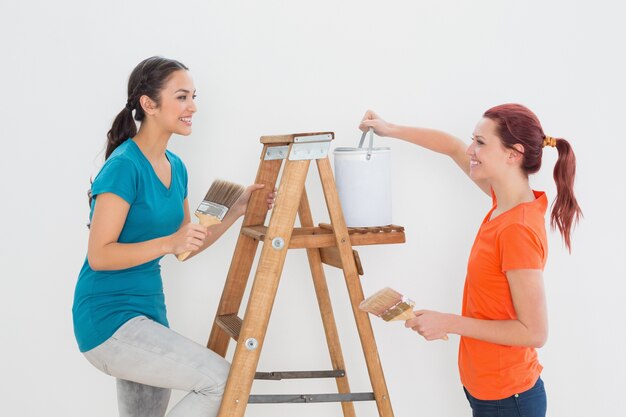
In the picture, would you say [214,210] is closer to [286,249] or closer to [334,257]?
[286,249]

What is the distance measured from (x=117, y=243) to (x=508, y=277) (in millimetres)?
1168

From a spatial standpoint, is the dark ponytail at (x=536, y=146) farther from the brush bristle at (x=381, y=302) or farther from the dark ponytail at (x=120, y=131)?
the dark ponytail at (x=120, y=131)

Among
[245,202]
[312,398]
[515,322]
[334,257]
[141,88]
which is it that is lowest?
[312,398]

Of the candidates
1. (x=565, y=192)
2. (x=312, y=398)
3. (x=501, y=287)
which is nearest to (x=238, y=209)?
(x=312, y=398)

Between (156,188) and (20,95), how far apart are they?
1.16 metres

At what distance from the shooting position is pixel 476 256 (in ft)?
7.19

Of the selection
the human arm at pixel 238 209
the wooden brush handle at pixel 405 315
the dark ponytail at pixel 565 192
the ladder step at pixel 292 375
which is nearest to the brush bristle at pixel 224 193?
the human arm at pixel 238 209

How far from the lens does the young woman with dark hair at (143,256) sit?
2.08 meters

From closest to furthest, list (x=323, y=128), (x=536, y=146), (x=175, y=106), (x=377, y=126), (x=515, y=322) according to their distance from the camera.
A: (x=515, y=322), (x=536, y=146), (x=175, y=106), (x=377, y=126), (x=323, y=128)

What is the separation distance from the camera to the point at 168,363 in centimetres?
208

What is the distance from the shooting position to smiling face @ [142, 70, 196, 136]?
7.73 ft

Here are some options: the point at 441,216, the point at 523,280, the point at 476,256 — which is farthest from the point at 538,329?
the point at 441,216

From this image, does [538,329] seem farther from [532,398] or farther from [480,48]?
[480,48]

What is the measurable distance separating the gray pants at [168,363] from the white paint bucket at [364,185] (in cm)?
64
